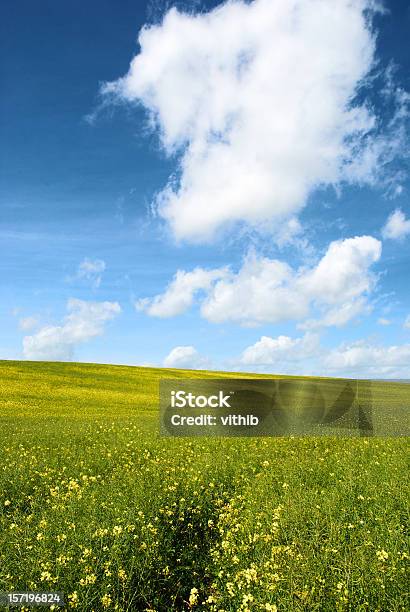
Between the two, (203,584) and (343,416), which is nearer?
(203,584)

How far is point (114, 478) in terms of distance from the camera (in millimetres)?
13422

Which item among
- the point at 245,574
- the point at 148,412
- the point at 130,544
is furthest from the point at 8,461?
the point at 148,412

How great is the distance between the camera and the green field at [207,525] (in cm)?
734

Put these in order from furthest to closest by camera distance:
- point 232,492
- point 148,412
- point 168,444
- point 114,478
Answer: point 148,412, point 168,444, point 114,478, point 232,492

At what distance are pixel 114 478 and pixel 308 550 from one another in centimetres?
666

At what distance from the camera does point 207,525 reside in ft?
33.9

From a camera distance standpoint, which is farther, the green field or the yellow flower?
the green field

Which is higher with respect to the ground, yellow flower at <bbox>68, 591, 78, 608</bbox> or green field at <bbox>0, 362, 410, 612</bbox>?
green field at <bbox>0, 362, 410, 612</bbox>

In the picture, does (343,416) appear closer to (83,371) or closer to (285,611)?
(285,611)

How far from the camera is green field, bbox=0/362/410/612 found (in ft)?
24.1

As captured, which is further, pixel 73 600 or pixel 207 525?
pixel 207 525

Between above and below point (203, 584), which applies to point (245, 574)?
above

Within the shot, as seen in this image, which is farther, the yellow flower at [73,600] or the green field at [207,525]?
the green field at [207,525]

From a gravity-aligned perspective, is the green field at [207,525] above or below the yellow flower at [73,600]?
above
